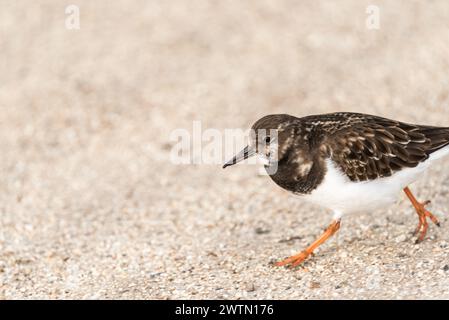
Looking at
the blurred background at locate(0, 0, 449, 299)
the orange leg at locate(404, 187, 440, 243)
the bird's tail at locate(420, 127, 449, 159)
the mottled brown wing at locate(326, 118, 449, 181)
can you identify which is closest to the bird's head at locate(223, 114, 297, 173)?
the mottled brown wing at locate(326, 118, 449, 181)

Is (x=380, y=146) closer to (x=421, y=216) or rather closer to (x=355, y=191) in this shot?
(x=355, y=191)

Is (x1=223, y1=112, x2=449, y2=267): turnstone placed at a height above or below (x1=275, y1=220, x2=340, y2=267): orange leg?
above

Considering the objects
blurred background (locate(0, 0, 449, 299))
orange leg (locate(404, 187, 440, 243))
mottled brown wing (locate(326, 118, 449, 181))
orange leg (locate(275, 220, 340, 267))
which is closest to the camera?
mottled brown wing (locate(326, 118, 449, 181))

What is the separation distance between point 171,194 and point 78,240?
169 cm

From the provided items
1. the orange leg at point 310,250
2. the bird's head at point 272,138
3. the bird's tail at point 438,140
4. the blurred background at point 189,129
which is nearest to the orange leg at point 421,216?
the blurred background at point 189,129

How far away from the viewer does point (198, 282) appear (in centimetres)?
703

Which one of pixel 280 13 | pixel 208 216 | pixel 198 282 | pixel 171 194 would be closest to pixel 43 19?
pixel 280 13

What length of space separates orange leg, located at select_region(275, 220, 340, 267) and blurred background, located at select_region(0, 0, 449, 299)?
0.61ft

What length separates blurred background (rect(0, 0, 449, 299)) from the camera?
7.23m

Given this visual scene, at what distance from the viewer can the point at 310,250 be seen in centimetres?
710

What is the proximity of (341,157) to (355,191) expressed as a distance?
34 centimetres

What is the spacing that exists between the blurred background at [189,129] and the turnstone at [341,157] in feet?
2.70

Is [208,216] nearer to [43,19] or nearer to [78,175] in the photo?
[78,175]

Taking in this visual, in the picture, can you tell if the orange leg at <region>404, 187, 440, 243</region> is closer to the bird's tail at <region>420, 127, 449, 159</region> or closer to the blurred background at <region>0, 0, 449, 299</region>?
the blurred background at <region>0, 0, 449, 299</region>
